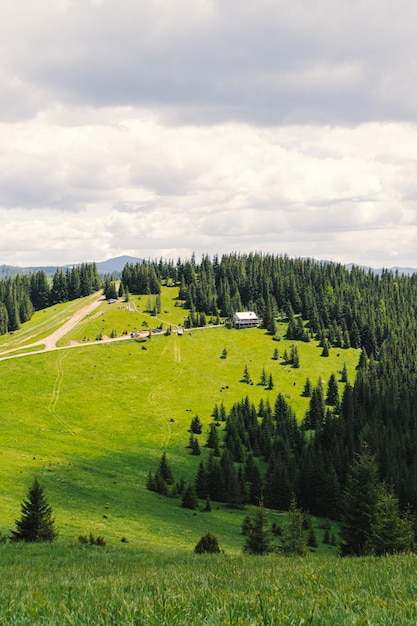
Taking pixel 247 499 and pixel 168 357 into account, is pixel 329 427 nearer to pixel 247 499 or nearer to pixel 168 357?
pixel 247 499

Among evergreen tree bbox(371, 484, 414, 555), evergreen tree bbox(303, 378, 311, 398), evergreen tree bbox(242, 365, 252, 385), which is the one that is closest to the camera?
evergreen tree bbox(371, 484, 414, 555)

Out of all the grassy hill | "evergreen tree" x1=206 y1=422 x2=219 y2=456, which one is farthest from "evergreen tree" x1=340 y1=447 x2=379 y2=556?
"evergreen tree" x1=206 y1=422 x2=219 y2=456

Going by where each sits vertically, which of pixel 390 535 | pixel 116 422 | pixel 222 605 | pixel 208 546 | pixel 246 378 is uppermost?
pixel 222 605

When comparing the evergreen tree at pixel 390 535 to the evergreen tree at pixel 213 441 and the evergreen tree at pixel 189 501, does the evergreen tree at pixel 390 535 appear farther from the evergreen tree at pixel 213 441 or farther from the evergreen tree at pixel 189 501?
the evergreen tree at pixel 213 441

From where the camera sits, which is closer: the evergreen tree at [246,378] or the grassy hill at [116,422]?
the grassy hill at [116,422]

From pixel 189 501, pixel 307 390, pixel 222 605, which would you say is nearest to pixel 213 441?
pixel 189 501

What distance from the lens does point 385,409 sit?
471ft

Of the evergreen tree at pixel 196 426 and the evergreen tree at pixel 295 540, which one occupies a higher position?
the evergreen tree at pixel 295 540

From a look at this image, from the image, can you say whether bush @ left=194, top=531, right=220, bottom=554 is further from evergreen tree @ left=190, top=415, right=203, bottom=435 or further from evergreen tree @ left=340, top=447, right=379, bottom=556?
evergreen tree @ left=190, top=415, right=203, bottom=435

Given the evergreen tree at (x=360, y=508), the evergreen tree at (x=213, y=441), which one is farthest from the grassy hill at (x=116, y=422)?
the evergreen tree at (x=360, y=508)

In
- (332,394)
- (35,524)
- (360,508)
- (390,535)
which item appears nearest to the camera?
(390,535)

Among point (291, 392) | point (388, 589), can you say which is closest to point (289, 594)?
point (388, 589)

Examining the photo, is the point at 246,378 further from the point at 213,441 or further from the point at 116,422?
the point at 116,422

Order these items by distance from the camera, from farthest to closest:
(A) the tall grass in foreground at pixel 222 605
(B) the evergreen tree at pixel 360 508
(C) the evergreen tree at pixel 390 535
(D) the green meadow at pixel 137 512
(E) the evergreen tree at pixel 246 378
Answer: (E) the evergreen tree at pixel 246 378, (B) the evergreen tree at pixel 360 508, (C) the evergreen tree at pixel 390 535, (D) the green meadow at pixel 137 512, (A) the tall grass in foreground at pixel 222 605
